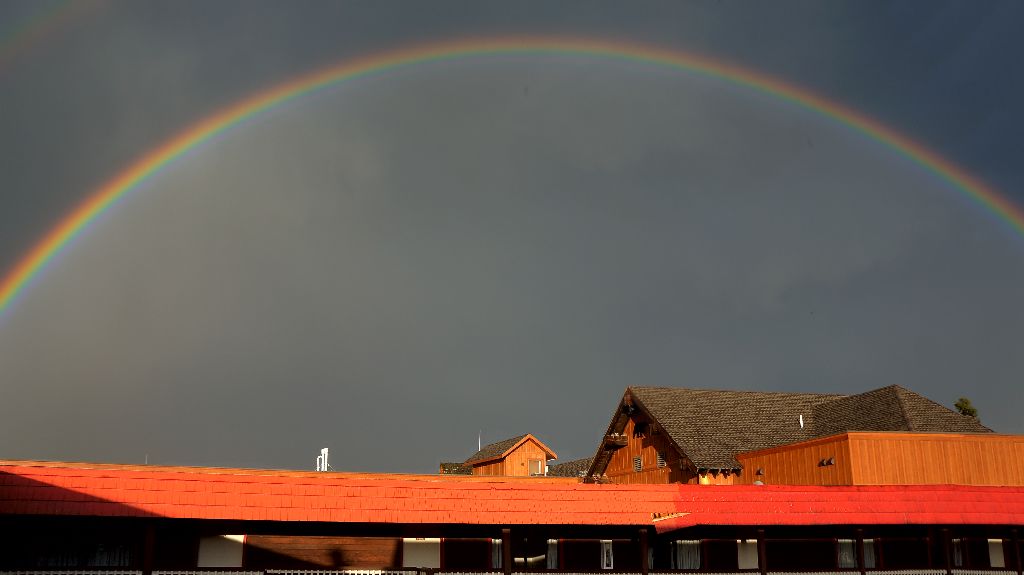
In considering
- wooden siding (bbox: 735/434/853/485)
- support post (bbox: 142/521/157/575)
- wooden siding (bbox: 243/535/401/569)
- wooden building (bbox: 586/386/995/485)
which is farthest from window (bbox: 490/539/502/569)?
wooden siding (bbox: 735/434/853/485)

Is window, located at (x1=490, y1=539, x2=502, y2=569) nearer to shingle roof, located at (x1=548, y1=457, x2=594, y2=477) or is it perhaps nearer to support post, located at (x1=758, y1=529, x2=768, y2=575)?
support post, located at (x1=758, y1=529, x2=768, y2=575)

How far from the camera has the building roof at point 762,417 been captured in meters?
44.2

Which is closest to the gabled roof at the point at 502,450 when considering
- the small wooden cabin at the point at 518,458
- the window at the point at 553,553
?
the small wooden cabin at the point at 518,458

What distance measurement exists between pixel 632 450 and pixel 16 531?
116ft

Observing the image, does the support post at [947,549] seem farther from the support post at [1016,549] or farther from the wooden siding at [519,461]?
the wooden siding at [519,461]

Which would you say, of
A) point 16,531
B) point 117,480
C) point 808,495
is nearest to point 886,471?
point 808,495

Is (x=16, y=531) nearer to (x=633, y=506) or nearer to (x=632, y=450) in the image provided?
(x=633, y=506)

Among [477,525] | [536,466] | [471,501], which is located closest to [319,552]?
[477,525]

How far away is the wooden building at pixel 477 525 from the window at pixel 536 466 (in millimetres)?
60276

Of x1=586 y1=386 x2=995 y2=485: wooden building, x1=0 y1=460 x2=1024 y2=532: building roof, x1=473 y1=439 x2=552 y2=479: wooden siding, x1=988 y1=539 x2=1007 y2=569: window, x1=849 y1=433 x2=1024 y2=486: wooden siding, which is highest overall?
x1=473 y1=439 x2=552 y2=479: wooden siding

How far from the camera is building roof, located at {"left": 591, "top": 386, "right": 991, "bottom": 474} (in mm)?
44250

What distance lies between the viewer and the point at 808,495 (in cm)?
3056

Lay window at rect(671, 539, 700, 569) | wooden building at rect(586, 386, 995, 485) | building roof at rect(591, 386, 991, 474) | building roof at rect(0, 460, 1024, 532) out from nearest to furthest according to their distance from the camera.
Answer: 1. building roof at rect(0, 460, 1024, 532)
2. window at rect(671, 539, 700, 569)
3. wooden building at rect(586, 386, 995, 485)
4. building roof at rect(591, 386, 991, 474)

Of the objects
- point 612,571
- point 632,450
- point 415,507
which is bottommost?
point 612,571
